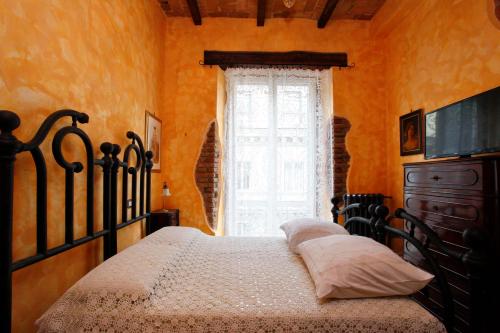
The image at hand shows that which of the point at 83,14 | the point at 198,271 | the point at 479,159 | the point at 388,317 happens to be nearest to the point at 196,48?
the point at 83,14

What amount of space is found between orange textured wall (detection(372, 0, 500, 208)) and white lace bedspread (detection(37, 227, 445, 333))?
84.2 inches

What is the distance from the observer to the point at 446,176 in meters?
1.97

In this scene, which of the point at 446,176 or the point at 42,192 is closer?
the point at 42,192

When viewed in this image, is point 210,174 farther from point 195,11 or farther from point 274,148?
point 195,11

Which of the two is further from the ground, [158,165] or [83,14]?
[83,14]

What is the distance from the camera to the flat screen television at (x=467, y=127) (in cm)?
186

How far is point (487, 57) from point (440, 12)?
0.84 m

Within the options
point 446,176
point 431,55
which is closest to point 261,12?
point 431,55

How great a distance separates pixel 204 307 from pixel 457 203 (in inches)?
74.2

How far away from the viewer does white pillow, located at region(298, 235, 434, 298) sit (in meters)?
1.17

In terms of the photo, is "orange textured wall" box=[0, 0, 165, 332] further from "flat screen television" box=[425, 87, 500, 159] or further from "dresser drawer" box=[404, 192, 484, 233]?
"flat screen television" box=[425, 87, 500, 159]

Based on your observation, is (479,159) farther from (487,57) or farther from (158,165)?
(158,165)

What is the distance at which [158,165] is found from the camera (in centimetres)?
331

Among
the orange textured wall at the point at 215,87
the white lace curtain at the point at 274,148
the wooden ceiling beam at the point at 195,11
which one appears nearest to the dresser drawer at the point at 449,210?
the orange textured wall at the point at 215,87
